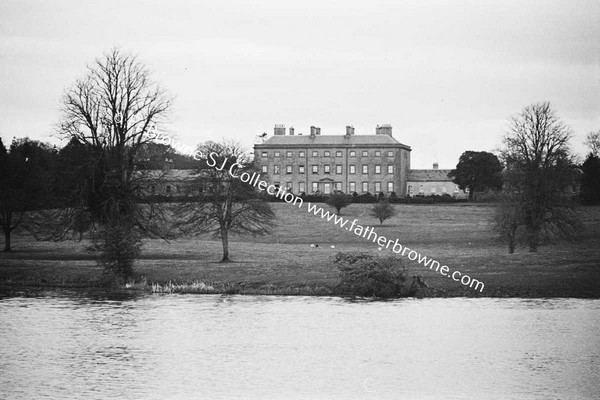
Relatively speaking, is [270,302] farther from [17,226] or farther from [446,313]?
[17,226]

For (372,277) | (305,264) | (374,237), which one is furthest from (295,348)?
(374,237)

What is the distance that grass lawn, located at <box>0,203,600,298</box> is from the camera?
43188 millimetres

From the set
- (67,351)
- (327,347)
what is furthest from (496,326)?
(67,351)

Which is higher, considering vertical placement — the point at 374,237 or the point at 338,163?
the point at 338,163

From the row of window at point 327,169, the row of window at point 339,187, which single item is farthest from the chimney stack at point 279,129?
the row of window at point 339,187

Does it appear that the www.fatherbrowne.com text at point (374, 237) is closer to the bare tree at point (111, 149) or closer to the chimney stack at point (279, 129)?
the bare tree at point (111, 149)

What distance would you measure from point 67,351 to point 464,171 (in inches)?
3638

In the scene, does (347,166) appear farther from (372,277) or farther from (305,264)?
(372,277)

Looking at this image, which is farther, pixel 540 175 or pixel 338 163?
pixel 338 163

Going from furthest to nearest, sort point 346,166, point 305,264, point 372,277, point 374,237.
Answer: point 346,166, point 374,237, point 305,264, point 372,277

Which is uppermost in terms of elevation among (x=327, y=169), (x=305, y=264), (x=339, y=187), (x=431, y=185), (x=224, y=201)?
(x=327, y=169)

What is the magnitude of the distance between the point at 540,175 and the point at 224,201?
70.2 feet

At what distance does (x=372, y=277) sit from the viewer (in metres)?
41.1

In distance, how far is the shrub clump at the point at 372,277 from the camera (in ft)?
135
